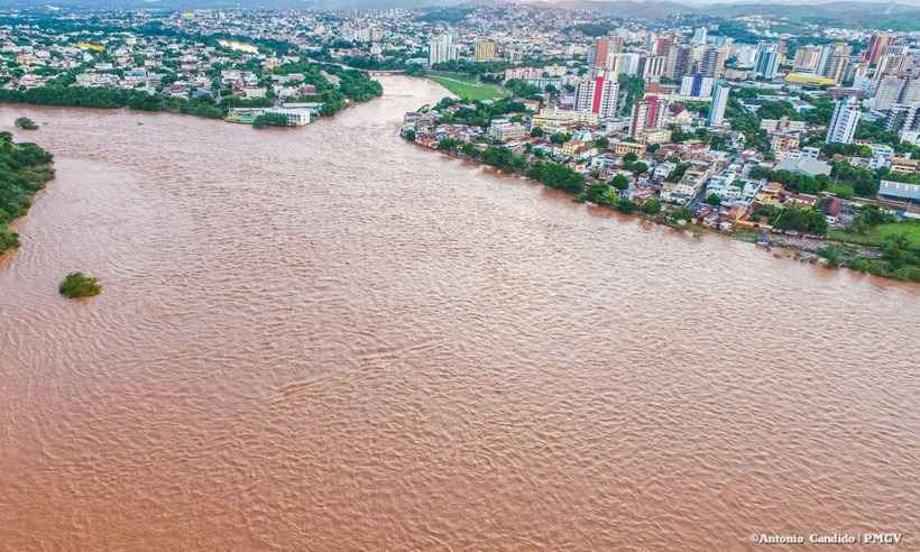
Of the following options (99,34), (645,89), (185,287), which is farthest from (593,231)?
(99,34)

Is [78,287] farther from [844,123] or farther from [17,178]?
[844,123]

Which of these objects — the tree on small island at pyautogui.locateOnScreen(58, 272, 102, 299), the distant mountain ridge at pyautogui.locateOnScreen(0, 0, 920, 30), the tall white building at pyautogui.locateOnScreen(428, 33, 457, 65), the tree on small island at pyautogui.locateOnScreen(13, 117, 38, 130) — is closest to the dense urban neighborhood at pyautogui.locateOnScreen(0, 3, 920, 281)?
the tall white building at pyautogui.locateOnScreen(428, 33, 457, 65)

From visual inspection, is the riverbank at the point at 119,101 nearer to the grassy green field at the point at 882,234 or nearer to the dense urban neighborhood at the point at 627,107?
the dense urban neighborhood at the point at 627,107

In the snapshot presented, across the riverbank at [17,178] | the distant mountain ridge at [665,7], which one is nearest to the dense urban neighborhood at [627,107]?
the riverbank at [17,178]

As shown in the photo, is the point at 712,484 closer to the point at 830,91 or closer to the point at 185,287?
the point at 185,287

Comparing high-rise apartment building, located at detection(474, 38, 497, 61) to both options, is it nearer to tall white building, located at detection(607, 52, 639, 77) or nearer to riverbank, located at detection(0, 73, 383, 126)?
tall white building, located at detection(607, 52, 639, 77)
